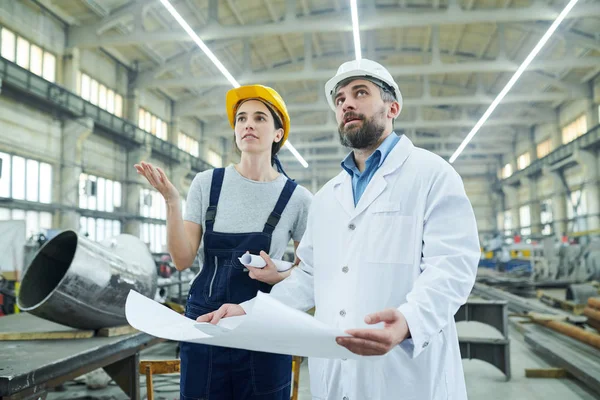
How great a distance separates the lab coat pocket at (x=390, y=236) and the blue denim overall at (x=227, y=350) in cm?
61

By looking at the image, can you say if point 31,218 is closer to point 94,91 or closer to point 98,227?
point 98,227

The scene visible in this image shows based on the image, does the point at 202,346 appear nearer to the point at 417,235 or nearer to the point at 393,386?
the point at 393,386

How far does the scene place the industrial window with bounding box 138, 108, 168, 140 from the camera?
19.7 meters

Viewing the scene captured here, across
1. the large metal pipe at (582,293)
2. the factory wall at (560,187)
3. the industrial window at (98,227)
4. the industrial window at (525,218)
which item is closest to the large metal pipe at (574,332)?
the large metal pipe at (582,293)

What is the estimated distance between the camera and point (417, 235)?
1.64 m

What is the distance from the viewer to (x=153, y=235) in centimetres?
2041

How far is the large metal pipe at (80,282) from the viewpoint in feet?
10.4

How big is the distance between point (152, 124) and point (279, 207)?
19555 mm

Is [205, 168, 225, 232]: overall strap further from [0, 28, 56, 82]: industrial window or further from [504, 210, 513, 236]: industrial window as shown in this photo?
[504, 210, 513, 236]: industrial window

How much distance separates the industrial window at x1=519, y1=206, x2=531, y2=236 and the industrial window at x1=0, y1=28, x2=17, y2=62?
80.5 feet

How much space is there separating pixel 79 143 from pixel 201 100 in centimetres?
783

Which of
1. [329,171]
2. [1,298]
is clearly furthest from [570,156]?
[1,298]

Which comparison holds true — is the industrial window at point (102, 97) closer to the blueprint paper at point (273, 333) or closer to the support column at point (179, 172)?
the support column at point (179, 172)

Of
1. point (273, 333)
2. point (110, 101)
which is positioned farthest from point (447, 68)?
point (273, 333)
